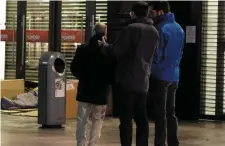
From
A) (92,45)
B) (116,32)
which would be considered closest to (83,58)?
(92,45)

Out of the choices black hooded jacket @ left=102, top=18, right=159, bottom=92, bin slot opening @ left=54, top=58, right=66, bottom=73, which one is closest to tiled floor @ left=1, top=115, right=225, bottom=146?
bin slot opening @ left=54, top=58, right=66, bottom=73

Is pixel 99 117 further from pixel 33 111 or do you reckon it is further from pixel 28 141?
pixel 33 111

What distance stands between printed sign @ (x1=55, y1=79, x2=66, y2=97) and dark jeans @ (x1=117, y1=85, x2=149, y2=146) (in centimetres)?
378

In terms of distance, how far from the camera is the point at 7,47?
16.1 metres

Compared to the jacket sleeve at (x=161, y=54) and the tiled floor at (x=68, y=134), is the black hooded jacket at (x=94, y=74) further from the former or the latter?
the tiled floor at (x=68, y=134)

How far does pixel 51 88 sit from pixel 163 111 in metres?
3.80

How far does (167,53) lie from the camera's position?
7.73 metres

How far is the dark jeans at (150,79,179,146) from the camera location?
767 centimetres

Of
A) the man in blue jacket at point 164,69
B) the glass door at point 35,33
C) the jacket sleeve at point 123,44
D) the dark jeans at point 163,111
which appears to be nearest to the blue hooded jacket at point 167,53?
the man in blue jacket at point 164,69

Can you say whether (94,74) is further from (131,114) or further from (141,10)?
(141,10)

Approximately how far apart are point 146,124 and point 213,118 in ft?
19.1

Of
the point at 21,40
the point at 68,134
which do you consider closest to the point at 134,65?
the point at 68,134

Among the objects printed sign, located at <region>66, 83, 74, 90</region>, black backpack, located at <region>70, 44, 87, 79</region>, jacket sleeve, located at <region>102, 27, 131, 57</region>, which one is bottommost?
printed sign, located at <region>66, 83, 74, 90</region>

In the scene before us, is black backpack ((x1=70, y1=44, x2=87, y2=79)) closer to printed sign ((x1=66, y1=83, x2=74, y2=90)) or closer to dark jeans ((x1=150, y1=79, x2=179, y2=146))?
dark jeans ((x1=150, y1=79, x2=179, y2=146))
